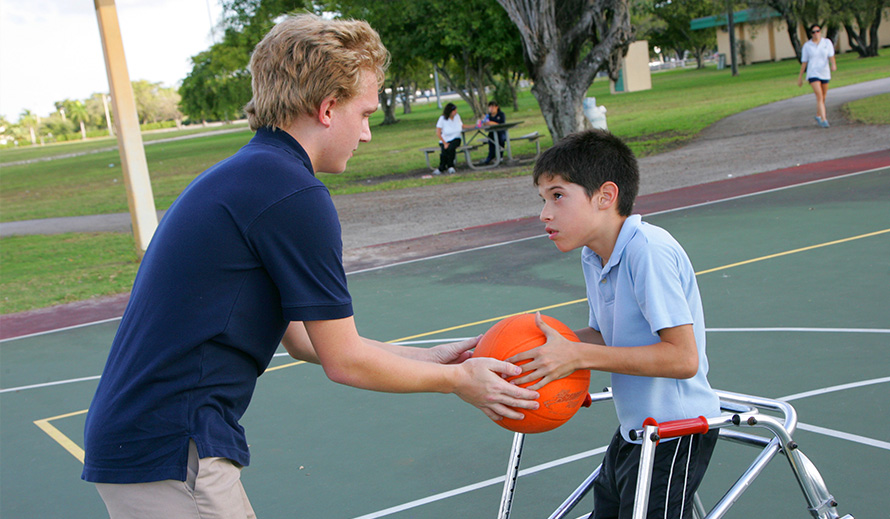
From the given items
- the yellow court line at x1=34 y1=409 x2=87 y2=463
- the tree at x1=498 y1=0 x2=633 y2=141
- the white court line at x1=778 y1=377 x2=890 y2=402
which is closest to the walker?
the white court line at x1=778 y1=377 x2=890 y2=402

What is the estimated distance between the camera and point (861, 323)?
221 inches

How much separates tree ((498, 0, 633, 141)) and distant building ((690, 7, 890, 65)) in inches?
1720

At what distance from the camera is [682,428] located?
210 cm

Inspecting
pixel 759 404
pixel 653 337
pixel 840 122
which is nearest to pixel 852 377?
pixel 759 404

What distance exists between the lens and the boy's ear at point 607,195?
8.11ft

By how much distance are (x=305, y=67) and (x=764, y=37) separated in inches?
2673

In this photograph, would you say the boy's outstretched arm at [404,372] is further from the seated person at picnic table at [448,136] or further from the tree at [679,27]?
the tree at [679,27]

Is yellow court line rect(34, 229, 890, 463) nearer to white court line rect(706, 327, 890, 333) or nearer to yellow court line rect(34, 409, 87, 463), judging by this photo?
yellow court line rect(34, 409, 87, 463)

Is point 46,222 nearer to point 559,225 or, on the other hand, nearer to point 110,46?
point 110,46

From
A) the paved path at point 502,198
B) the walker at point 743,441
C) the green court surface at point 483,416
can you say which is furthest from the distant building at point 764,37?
the walker at point 743,441

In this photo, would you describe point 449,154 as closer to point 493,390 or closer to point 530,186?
point 530,186

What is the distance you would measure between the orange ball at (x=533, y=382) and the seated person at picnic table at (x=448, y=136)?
16126mm

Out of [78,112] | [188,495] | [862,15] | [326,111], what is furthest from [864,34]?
[78,112]

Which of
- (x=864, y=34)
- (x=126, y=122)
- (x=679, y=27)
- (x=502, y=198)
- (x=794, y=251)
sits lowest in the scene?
(x=794, y=251)
